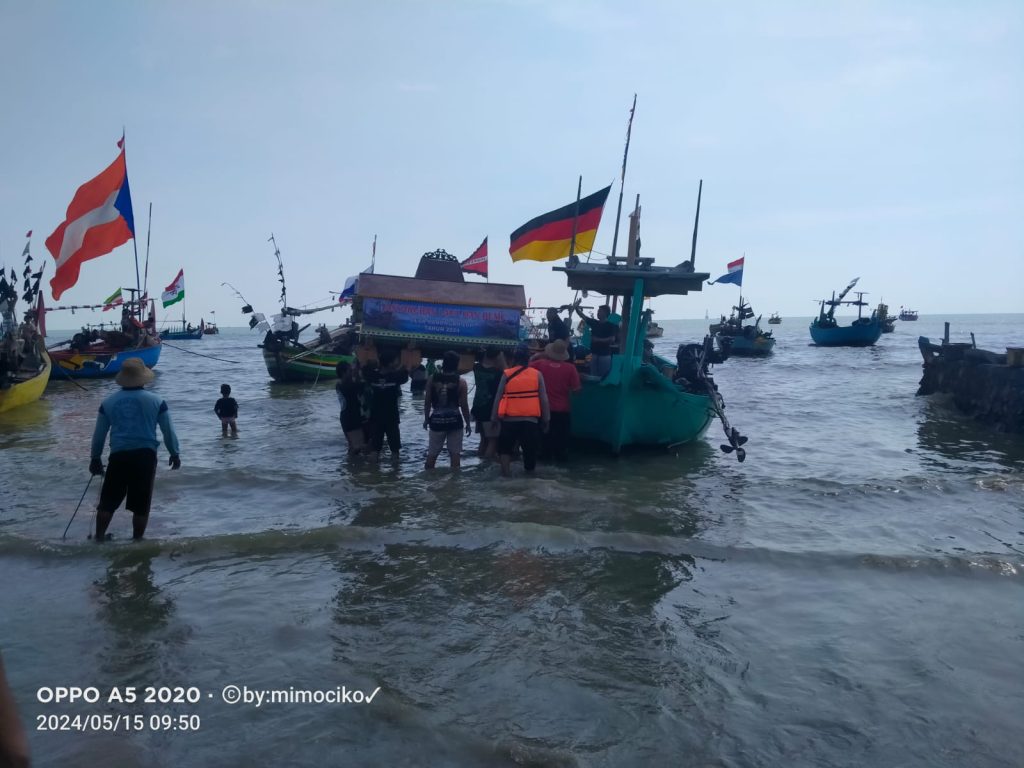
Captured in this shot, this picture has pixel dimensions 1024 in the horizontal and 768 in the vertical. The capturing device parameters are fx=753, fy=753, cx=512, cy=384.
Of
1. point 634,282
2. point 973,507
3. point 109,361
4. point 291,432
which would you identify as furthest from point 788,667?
point 109,361

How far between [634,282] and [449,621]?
7.45 m

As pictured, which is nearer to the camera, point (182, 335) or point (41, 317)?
point (41, 317)

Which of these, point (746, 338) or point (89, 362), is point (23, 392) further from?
point (746, 338)

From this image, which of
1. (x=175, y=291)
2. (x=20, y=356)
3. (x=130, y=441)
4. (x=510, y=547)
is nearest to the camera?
(x=130, y=441)

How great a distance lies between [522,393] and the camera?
29.6 ft

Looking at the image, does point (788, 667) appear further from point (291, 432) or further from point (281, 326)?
point (281, 326)

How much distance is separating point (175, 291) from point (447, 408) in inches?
1670

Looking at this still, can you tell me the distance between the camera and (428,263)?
51.2 feet

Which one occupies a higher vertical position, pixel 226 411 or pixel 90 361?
pixel 226 411

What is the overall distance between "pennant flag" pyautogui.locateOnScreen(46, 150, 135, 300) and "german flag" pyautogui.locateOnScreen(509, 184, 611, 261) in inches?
299

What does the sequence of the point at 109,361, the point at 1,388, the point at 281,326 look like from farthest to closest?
the point at 109,361 < the point at 281,326 < the point at 1,388

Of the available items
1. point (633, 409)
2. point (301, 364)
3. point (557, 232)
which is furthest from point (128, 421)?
point (301, 364)

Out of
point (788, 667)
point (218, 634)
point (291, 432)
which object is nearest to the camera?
point (788, 667)

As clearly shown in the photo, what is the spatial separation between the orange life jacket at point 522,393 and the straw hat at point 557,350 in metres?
0.77
